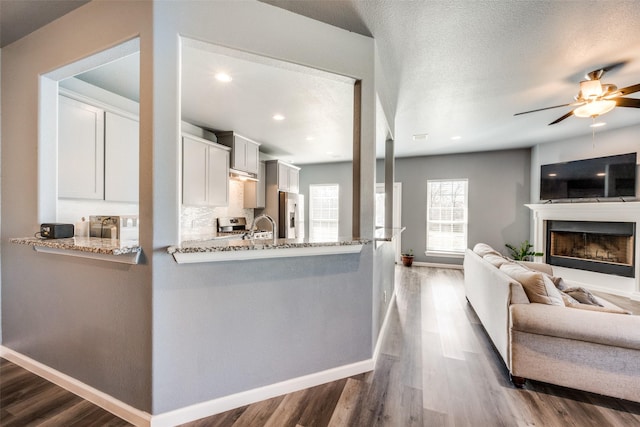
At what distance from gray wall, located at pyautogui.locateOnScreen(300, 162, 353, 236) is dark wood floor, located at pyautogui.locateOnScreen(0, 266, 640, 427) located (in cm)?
456

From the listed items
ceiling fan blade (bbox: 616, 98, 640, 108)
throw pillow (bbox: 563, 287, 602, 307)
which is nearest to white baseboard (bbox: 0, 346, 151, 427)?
throw pillow (bbox: 563, 287, 602, 307)

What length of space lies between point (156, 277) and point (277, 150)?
4.24 meters

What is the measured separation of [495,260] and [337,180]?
14.7 ft

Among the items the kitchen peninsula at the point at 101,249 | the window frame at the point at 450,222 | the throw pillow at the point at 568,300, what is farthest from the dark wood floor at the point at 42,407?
the window frame at the point at 450,222

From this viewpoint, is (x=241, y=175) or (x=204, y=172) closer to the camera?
(x=204, y=172)

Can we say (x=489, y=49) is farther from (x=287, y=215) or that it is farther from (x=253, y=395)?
(x=287, y=215)

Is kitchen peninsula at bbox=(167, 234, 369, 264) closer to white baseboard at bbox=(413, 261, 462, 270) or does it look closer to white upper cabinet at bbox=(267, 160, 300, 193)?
white upper cabinet at bbox=(267, 160, 300, 193)

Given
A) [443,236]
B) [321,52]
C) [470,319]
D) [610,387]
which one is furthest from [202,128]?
[443,236]

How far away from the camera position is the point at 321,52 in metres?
1.92

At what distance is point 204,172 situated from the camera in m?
3.74

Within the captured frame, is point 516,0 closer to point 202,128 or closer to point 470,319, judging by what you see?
point 470,319

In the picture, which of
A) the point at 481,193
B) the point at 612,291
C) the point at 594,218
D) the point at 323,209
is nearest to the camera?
the point at 612,291

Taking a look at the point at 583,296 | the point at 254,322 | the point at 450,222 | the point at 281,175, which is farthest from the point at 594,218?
the point at 254,322

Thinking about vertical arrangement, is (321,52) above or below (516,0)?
below
